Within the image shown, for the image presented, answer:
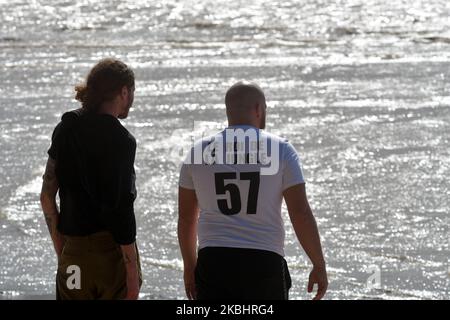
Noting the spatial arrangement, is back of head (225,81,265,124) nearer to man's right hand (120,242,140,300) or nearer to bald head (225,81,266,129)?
bald head (225,81,266,129)

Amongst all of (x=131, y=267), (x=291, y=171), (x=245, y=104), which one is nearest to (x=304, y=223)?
(x=291, y=171)

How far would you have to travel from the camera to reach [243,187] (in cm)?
474

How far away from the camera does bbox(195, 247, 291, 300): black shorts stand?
4.78 m

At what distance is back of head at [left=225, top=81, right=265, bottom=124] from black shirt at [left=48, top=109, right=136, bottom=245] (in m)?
0.46

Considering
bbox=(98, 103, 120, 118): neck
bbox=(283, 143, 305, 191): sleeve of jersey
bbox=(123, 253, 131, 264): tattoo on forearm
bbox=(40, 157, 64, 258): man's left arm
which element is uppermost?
bbox=(98, 103, 120, 118): neck

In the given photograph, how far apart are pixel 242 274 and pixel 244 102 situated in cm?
73

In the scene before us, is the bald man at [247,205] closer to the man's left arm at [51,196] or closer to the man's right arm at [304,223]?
the man's right arm at [304,223]

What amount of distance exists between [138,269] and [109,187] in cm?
39

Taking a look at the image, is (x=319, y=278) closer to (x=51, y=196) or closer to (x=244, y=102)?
(x=244, y=102)

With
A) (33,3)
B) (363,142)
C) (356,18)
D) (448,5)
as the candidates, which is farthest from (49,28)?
(363,142)

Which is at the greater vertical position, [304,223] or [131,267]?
[304,223]

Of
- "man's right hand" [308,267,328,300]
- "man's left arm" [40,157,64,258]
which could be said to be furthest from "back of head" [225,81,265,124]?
"man's left arm" [40,157,64,258]

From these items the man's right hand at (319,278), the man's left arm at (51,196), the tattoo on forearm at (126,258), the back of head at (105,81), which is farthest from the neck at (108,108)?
the man's right hand at (319,278)

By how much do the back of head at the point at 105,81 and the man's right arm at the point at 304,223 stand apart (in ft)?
2.74
